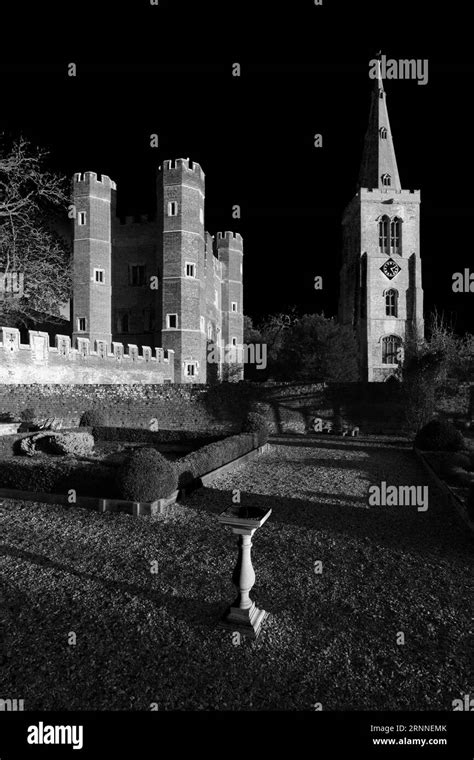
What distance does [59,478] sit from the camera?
8570 mm

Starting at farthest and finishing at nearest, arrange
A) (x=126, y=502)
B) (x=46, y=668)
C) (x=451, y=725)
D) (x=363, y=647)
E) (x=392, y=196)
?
(x=392, y=196) < (x=126, y=502) < (x=363, y=647) < (x=46, y=668) < (x=451, y=725)

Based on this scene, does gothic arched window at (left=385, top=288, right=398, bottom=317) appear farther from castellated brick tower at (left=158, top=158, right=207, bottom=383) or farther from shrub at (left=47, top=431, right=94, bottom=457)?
shrub at (left=47, top=431, right=94, bottom=457)

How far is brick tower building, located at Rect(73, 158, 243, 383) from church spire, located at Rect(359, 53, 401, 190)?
21756mm

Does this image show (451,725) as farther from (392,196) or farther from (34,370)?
(392,196)

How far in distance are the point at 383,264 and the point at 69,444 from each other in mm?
38641

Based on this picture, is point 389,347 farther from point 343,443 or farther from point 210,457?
point 210,457

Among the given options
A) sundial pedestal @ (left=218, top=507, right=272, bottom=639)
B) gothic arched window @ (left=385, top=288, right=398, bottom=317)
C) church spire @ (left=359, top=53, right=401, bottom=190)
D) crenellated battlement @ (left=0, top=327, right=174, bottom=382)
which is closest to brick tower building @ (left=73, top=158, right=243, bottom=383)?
crenellated battlement @ (left=0, top=327, right=174, bottom=382)

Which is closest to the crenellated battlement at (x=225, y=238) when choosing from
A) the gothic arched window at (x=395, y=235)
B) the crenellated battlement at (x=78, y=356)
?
the gothic arched window at (x=395, y=235)

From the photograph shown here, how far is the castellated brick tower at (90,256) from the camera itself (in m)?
32.8

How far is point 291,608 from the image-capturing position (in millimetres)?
4602

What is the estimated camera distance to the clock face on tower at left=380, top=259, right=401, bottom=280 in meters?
42.7

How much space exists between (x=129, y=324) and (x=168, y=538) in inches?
1224

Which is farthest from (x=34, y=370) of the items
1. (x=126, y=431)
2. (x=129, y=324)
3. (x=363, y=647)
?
(x=363, y=647)

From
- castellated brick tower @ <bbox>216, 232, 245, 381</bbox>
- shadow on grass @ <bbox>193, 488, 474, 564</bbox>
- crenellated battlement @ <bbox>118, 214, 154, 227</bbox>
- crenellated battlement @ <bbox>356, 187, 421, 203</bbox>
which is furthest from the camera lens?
castellated brick tower @ <bbox>216, 232, 245, 381</bbox>
